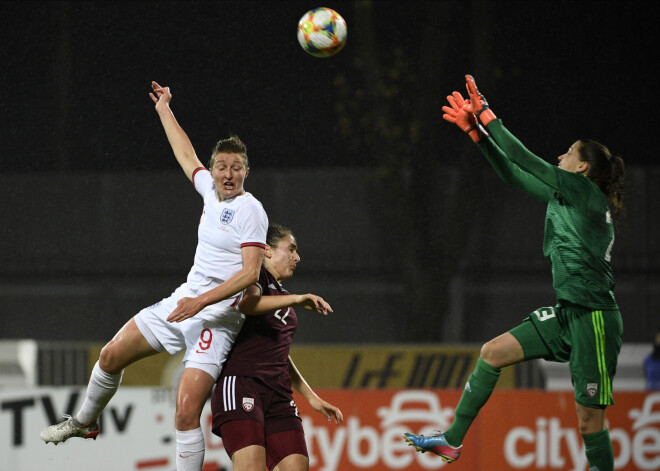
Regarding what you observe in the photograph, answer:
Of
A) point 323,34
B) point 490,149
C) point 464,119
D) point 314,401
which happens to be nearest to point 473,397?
point 314,401

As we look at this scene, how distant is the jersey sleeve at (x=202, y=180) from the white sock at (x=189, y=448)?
47.5 inches

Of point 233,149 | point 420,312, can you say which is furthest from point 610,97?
point 233,149

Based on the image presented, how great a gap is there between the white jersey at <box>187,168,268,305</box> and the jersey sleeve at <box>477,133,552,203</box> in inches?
45.1

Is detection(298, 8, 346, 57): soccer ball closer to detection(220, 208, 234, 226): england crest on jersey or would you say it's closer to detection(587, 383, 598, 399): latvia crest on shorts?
detection(220, 208, 234, 226): england crest on jersey

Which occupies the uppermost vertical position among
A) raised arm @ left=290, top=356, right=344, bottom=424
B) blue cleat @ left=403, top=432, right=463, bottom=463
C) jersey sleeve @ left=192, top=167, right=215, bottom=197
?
jersey sleeve @ left=192, top=167, right=215, bottom=197

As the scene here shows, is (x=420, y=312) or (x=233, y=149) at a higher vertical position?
(x=233, y=149)

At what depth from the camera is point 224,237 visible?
4645 mm

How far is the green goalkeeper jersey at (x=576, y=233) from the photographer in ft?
14.7

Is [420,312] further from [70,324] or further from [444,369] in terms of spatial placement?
[70,324]

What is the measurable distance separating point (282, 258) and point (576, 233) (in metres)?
1.42

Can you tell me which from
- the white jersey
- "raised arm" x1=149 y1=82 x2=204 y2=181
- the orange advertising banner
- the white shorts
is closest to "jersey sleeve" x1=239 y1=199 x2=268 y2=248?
the white jersey

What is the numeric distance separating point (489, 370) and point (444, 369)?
614cm

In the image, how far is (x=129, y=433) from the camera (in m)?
6.92

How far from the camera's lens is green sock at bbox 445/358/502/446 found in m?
4.75
